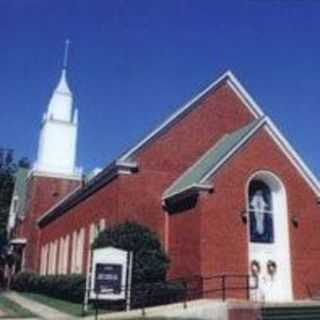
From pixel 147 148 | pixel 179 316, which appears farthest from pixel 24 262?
Result: pixel 179 316

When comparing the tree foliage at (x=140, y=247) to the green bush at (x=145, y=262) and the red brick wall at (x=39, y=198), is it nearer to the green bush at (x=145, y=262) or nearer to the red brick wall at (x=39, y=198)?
the green bush at (x=145, y=262)

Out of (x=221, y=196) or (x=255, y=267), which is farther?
(x=255, y=267)

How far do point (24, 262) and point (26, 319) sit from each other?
32.0 metres

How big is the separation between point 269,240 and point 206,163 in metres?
4.95

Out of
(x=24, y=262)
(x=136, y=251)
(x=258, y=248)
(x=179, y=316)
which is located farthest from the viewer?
(x=24, y=262)

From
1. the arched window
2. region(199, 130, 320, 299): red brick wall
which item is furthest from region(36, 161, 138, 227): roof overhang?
the arched window

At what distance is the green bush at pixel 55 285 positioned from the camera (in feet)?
91.1

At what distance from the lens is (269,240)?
92.5ft

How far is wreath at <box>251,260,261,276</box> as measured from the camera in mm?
27233

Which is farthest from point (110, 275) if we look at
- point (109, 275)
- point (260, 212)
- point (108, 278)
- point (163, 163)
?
point (260, 212)

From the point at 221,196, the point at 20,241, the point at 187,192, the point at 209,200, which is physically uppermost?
the point at 20,241

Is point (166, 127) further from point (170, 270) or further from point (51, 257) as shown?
point (51, 257)

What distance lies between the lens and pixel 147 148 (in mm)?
30188

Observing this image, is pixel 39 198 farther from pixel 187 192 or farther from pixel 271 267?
pixel 271 267
